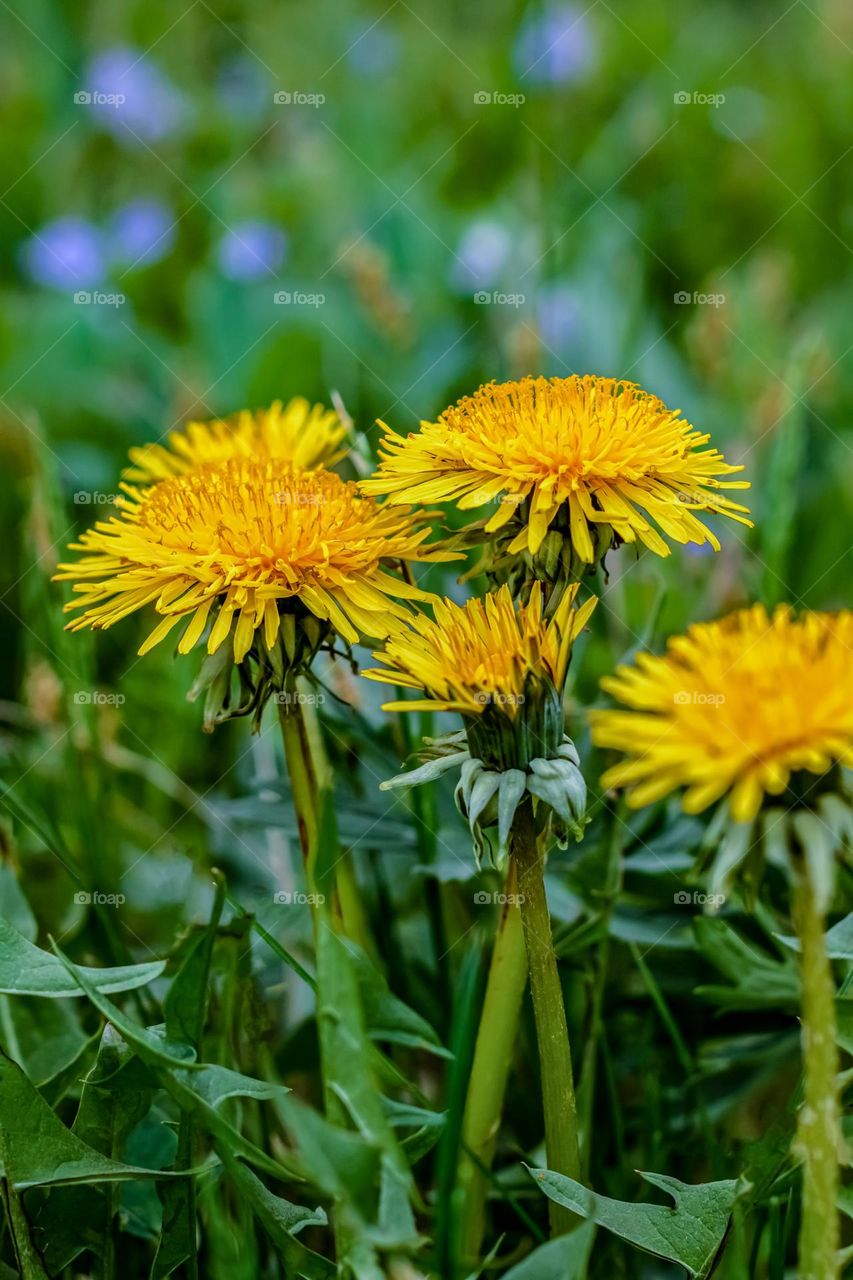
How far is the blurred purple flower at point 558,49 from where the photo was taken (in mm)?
2650

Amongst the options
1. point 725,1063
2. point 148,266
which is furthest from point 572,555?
point 148,266

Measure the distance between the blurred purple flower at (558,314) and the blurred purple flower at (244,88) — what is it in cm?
140

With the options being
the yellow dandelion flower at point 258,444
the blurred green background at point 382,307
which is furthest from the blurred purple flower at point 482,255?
the yellow dandelion flower at point 258,444

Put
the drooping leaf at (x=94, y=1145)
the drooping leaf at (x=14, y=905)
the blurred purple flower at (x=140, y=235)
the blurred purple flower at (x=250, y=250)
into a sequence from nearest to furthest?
the drooping leaf at (x=94, y=1145), the drooping leaf at (x=14, y=905), the blurred purple flower at (x=250, y=250), the blurred purple flower at (x=140, y=235)

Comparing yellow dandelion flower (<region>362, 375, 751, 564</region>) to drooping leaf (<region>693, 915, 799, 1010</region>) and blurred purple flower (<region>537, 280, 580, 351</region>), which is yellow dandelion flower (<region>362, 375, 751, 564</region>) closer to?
drooping leaf (<region>693, 915, 799, 1010</region>)

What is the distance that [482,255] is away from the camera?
2.67 meters

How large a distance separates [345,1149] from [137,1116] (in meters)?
0.32

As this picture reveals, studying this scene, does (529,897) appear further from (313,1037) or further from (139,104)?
(139,104)

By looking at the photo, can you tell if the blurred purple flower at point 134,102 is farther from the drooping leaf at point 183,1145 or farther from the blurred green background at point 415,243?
the drooping leaf at point 183,1145

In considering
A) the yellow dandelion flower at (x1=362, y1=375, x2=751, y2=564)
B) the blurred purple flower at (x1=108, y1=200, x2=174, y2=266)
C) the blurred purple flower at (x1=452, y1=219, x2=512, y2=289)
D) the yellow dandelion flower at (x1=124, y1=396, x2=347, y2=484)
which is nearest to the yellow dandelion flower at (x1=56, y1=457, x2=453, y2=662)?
the yellow dandelion flower at (x1=362, y1=375, x2=751, y2=564)

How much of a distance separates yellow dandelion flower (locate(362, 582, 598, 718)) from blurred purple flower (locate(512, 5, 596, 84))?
6.23 feet

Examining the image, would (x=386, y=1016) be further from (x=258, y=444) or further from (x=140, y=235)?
(x=140, y=235)

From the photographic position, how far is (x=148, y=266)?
2.76 m

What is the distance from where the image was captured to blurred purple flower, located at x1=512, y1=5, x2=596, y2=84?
8.70 ft
